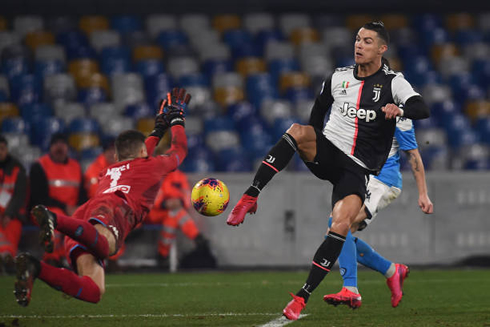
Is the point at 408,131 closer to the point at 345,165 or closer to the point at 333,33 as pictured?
the point at 345,165

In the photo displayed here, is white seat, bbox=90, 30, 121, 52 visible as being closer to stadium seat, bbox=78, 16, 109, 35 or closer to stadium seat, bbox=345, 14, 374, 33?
stadium seat, bbox=78, 16, 109, 35

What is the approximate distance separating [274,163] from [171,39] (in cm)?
1044

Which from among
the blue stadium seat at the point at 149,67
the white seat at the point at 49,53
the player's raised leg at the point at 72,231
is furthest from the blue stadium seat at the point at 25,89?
the player's raised leg at the point at 72,231

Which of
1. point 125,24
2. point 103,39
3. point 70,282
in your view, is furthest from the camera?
point 125,24

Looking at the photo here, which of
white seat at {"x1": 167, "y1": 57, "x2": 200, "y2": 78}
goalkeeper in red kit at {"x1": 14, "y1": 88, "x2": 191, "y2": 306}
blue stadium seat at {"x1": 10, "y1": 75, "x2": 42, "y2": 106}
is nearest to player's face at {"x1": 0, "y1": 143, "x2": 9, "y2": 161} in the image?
blue stadium seat at {"x1": 10, "y1": 75, "x2": 42, "y2": 106}

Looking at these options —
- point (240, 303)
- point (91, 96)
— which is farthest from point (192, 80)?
point (240, 303)

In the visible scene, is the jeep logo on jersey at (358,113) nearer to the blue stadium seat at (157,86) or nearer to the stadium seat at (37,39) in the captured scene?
the blue stadium seat at (157,86)

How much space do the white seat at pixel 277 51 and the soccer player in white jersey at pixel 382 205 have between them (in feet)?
28.9

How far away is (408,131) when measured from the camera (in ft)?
20.0

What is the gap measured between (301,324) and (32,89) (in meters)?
9.73

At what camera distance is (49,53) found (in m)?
14.2

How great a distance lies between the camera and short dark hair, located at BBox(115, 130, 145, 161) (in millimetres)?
5137

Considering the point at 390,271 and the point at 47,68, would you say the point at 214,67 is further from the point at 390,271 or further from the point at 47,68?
the point at 390,271

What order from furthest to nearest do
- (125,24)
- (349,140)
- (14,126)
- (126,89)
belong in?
1. (125,24)
2. (126,89)
3. (14,126)
4. (349,140)
